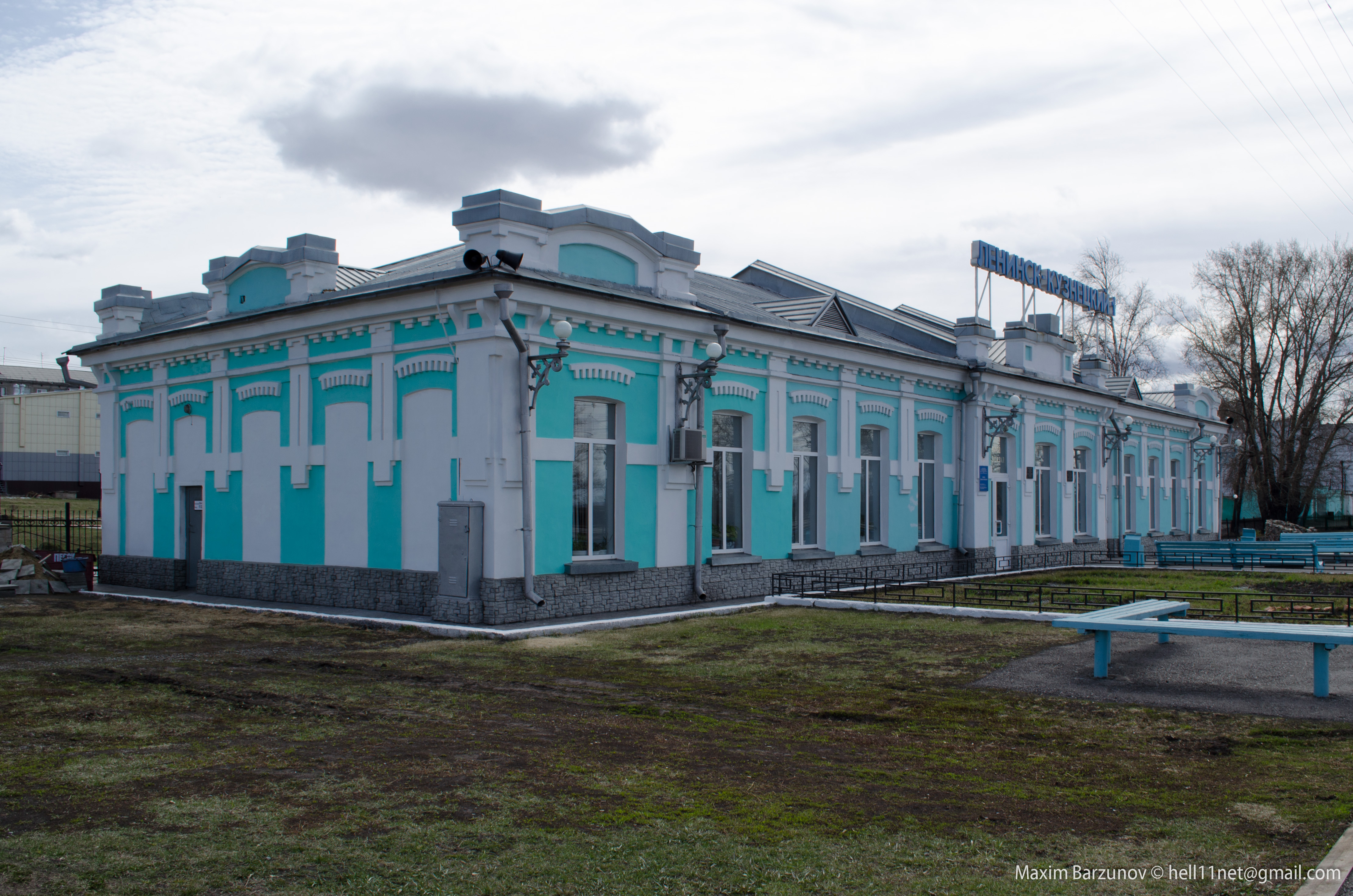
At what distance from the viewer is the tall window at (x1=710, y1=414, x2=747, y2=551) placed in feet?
55.9

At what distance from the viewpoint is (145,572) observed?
19219mm

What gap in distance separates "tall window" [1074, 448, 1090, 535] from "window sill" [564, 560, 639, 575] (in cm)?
1751

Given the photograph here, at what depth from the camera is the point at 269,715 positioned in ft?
26.7

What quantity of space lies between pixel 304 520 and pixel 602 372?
5.40 metres

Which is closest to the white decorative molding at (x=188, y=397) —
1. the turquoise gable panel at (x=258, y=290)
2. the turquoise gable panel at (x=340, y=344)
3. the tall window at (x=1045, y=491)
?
the turquoise gable panel at (x=258, y=290)

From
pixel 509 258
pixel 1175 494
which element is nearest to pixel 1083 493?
pixel 1175 494

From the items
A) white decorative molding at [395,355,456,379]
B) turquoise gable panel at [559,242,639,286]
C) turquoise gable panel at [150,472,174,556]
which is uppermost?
turquoise gable panel at [559,242,639,286]

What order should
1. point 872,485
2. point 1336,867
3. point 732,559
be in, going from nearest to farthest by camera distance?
point 1336,867 < point 732,559 < point 872,485

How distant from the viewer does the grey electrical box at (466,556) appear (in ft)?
43.6

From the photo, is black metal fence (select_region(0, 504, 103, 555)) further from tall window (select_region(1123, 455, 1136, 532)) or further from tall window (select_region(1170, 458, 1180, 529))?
tall window (select_region(1170, 458, 1180, 529))

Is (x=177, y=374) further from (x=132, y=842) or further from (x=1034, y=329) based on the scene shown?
(x=1034, y=329)

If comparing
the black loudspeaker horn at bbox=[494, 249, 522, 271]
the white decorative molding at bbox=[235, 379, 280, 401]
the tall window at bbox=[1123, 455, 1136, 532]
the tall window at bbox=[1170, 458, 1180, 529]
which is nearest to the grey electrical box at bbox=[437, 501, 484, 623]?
the black loudspeaker horn at bbox=[494, 249, 522, 271]

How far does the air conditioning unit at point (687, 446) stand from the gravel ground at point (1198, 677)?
Result: 6250 millimetres

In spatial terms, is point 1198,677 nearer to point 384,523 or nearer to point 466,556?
point 466,556
